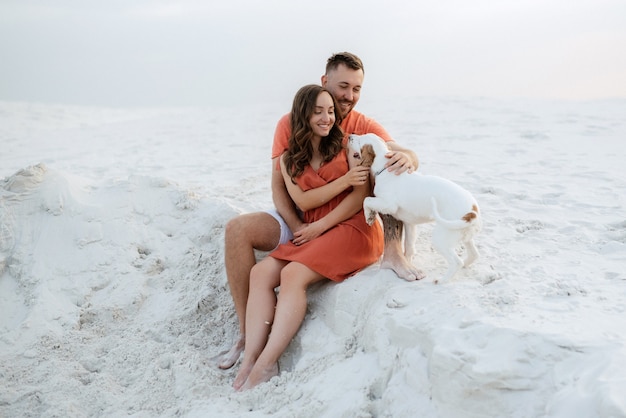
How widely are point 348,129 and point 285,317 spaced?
1175 millimetres

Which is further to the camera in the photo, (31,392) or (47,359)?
(47,359)

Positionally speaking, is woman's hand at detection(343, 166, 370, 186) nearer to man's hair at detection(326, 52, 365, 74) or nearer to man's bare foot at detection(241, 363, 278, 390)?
man's hair at detection(326, 52, 365, 74)

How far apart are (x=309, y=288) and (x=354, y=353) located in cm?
57

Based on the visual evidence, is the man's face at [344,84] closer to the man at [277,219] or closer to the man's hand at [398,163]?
the man at [277,219]

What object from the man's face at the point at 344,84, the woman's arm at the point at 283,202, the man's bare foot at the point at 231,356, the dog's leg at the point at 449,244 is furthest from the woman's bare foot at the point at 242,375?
the man's face at the point at 344,84

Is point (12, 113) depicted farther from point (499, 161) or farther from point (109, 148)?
point (499, 161)

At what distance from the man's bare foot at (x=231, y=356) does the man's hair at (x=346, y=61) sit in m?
1.66

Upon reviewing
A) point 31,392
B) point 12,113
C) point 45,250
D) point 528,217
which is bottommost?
point 12,113

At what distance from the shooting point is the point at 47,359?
3254 millimetres

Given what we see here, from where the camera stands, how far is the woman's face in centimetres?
302

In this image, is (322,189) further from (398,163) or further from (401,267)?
(401,267)

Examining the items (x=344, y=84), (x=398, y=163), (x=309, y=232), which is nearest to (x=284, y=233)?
(x=309, y=232)

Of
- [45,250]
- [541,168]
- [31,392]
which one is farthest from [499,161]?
[31,392]

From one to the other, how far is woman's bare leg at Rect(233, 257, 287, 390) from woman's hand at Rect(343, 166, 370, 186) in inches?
23.3
